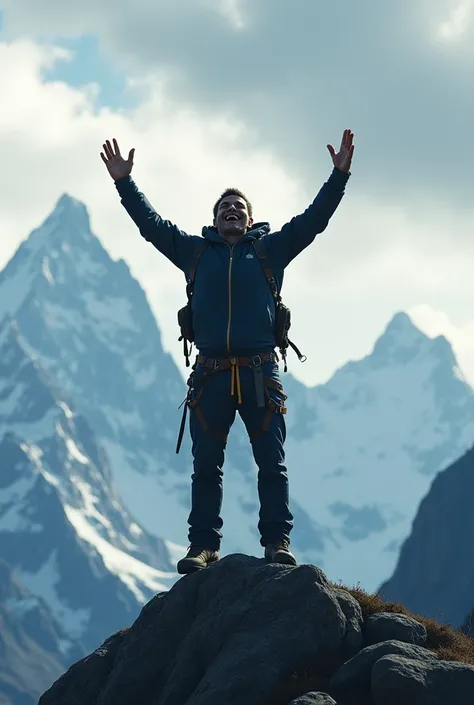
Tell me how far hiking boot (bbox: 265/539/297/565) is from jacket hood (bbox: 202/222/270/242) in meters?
3.51

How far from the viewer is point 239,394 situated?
47.2 feet

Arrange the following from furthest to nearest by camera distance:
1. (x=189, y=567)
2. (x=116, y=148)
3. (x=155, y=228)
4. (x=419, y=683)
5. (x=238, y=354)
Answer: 1. (x=116, y=148)
2. (x=155, y=228)
3. (x=238, y=354)
4. (x=189, y=567)
5. (x=419, y=683)

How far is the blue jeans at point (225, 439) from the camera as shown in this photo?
47.3 feet

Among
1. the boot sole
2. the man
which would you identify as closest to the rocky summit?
the boot sole

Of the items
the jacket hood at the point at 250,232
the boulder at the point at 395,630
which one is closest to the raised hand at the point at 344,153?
the jacket hood at the point at 250,232

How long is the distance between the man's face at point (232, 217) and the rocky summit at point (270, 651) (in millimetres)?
3750

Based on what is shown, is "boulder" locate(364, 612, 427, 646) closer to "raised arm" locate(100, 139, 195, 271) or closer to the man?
the man

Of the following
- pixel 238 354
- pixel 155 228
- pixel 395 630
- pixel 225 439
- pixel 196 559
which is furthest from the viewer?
pixel 155 228

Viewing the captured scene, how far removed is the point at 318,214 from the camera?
14703mm

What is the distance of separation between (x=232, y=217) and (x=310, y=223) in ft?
3.02

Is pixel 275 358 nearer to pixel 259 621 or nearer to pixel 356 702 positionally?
pixel 259 621

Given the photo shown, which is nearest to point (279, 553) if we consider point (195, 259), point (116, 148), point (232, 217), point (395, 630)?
point (395, 630)

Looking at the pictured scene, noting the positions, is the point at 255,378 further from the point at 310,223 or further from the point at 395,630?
the point at 395,630

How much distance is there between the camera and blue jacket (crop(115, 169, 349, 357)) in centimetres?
1445
